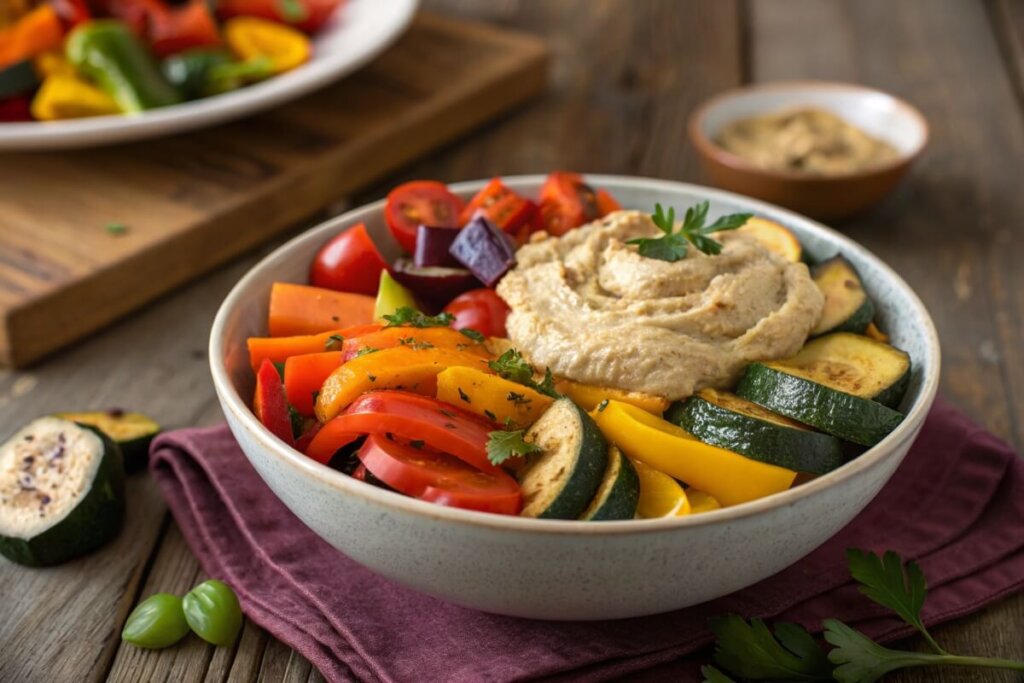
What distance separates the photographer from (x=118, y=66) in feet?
16.3

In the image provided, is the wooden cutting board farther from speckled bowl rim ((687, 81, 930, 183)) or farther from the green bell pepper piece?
speckled bowl rim ((687, 81, 930, 183))

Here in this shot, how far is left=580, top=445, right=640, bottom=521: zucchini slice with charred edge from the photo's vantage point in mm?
2496

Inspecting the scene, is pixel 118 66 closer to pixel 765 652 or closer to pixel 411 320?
pixel 411 320

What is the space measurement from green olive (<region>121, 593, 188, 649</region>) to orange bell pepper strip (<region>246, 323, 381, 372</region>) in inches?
26.8

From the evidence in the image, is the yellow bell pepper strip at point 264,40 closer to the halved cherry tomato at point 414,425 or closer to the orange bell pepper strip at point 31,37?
the orange bell pepper strip at point 31,37

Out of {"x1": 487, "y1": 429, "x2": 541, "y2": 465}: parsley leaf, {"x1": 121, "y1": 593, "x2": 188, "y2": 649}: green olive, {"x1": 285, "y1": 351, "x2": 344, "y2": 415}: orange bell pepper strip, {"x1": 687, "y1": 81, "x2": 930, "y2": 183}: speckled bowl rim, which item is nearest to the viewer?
{"x1": 487, "y1": 429, "x2": 541, "y2": 465}: parsley leaf

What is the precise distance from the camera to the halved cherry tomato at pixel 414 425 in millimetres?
2617

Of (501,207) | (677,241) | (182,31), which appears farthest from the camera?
(182,31)

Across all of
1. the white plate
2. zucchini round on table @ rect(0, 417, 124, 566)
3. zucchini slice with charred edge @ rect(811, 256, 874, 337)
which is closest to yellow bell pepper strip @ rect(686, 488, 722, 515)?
zucchini slice with charred edge @ rect(811, 256, 874, 337)

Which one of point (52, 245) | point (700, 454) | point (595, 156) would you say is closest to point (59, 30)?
point (52, 245)

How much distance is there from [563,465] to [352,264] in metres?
1.19

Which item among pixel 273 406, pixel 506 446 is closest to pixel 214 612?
pixel 273 406

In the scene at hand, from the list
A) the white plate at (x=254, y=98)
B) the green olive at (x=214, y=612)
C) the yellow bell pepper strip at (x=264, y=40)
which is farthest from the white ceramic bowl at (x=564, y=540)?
the yellow bell pepper strip at (x=264, y=40)

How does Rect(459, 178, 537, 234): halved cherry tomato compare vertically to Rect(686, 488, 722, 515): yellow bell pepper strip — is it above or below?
above
